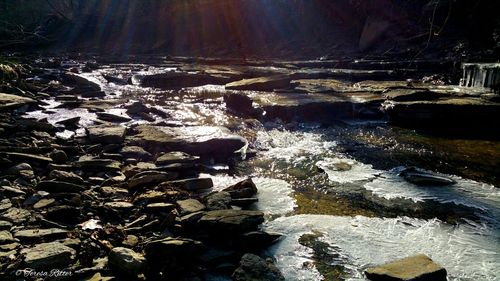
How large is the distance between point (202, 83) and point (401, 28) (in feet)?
41.7

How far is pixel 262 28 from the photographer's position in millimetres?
28344

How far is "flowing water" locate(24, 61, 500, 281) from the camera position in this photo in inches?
129

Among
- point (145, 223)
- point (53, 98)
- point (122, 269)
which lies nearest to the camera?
point (122, 269)

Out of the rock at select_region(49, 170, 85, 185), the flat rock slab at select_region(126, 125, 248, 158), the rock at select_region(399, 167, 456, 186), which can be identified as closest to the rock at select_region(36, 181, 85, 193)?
the rock at select_region(49, 170, 85, 185)

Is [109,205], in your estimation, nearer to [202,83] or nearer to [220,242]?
[220,242]

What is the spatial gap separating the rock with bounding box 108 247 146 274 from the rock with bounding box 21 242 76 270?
0.30 m

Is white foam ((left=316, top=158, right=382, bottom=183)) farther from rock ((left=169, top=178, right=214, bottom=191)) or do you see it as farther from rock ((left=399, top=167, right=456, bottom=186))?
rock ((left=169, top=178, right=214, bottom=191))

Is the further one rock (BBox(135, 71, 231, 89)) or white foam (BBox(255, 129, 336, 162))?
rock (BBox(135, 71, 231, 89))

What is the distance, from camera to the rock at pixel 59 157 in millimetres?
4871

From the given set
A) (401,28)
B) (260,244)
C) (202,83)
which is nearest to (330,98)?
(202,83)

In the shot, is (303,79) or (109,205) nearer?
(109,205)

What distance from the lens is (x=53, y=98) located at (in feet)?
30.9

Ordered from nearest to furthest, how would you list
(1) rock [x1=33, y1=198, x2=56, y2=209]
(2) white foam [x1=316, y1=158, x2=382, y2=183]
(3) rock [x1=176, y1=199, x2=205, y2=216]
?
(1) rock [x1=33, y1=198, x2=56, y2=209] → (3) rock [x1=176, y1=199, x2=205, y2=216] → (2) white foam [x1=316, y1=158, x2=382, y2=183]

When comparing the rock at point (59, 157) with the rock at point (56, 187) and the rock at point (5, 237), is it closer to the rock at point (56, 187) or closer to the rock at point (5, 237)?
the rock at point (56, 187)
